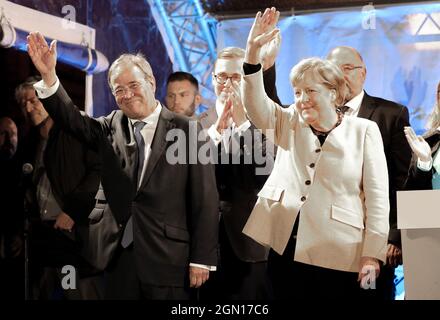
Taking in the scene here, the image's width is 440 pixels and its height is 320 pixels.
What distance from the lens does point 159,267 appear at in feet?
12.4

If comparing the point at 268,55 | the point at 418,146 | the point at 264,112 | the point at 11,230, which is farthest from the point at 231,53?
the point at 11,230

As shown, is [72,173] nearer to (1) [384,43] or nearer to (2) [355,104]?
(2) [355,104]

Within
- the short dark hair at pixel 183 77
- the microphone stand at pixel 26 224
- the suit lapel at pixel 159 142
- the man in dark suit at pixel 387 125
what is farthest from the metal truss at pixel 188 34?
the microphone stand at pixel 26 224

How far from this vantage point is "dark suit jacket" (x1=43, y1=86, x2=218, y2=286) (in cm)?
377

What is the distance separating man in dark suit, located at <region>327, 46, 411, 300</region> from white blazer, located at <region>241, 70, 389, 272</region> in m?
0.38

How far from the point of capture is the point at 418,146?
143 inches

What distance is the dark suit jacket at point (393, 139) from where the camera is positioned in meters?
3.92

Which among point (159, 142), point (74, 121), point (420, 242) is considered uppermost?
point (74, 121)

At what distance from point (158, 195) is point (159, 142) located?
0.28 meters

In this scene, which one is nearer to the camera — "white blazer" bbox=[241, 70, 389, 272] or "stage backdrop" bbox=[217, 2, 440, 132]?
"white blazer" bbox=[241, 70, 389, 272]

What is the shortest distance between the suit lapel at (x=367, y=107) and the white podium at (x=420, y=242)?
74 centimetres

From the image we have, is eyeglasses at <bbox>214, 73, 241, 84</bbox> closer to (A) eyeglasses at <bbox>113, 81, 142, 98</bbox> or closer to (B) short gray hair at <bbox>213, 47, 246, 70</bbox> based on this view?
(B) short gray hair at <bbox>213, 47, 246, 70</bbox>

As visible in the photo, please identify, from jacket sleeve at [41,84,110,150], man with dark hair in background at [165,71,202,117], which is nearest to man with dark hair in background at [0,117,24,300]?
jacket sleeve at [41,84,110,150]

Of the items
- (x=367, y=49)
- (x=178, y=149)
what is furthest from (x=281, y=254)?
(x=367, y=49)
